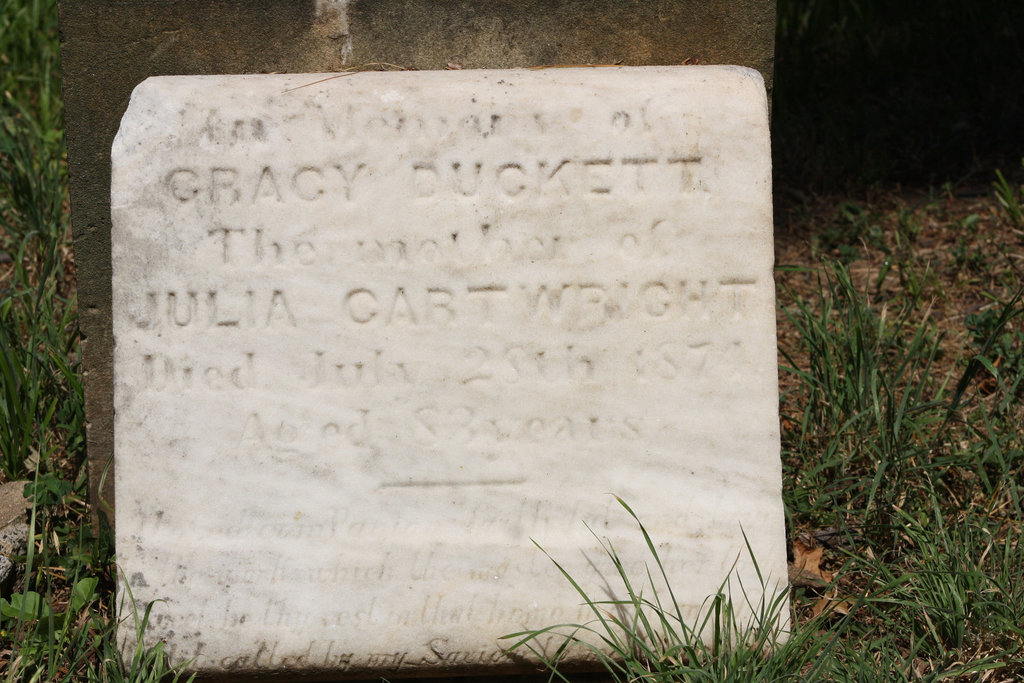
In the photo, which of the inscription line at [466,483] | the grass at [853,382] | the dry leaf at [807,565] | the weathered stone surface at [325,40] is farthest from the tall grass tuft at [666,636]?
the weathered stone surface at [325,40]

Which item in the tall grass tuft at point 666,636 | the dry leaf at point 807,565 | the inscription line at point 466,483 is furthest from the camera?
the dry leaf at point 807,565

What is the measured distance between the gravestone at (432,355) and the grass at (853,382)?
114 mm

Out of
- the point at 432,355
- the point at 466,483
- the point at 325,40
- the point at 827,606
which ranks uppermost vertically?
the point at 325,40

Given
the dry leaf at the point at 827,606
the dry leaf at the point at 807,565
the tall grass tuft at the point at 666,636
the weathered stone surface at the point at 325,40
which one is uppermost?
the weathered stone surface at the point at 325,40

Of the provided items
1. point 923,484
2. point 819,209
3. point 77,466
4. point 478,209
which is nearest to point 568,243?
point 478,209

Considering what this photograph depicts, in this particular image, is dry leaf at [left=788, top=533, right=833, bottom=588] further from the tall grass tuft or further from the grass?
the tall grass tuft

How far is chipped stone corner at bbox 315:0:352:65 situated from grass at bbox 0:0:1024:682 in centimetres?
99

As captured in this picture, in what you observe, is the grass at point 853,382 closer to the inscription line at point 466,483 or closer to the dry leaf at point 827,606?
the dry leaf at point 827,606

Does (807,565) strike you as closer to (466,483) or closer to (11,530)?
(466,483)

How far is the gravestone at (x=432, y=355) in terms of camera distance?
1.74 metres

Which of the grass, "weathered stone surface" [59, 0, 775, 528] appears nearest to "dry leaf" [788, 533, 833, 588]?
the grass

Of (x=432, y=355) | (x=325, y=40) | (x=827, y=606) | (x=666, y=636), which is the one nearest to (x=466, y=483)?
(x=432, y=355)

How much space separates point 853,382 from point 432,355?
111 cm

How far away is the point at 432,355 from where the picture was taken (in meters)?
1.78
